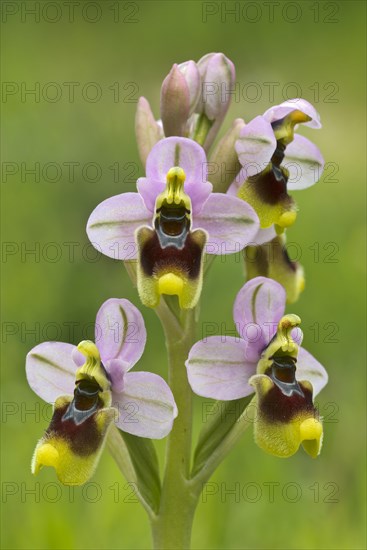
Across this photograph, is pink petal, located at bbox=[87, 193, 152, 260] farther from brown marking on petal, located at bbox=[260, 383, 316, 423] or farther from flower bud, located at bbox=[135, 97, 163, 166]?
brown marking on petal, located at bbox=[260, 383, 316, 423]

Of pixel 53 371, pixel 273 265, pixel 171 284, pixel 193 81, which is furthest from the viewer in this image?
pixel 273 265

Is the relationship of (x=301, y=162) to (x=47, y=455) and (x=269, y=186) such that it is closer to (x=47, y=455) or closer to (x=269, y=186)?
(x=269, y=186)

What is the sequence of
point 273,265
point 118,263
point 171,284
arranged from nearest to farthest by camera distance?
1. point 171,284
2. point 273,265
3. point 118,263

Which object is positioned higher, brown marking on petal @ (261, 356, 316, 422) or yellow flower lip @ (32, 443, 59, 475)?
brown marking on petal @ (261, 356, 316, 422)

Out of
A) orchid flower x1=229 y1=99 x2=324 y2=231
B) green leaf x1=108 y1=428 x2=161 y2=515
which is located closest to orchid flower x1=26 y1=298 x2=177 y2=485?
green leaf x1=108 y1=428 x2=161 y2=515

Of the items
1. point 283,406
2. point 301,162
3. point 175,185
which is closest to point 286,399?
point 283,406

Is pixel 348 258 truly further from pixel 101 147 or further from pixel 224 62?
pixel 224 62

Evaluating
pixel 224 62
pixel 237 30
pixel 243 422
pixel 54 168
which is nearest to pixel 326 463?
pixel 243 422
